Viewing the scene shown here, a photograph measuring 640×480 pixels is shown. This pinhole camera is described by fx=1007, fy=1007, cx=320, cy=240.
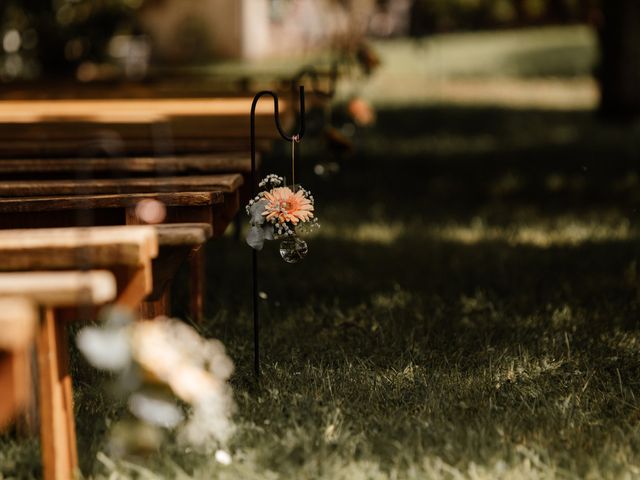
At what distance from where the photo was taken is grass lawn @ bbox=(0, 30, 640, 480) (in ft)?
9.63

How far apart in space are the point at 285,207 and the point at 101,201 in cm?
60

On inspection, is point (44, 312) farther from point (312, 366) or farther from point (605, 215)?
point (605, 215)

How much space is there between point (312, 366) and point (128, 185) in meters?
0.94

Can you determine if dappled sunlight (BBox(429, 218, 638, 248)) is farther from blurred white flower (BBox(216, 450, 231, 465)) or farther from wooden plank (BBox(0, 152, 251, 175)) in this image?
blurred white flower (BBox(216, 450, 231, 465))

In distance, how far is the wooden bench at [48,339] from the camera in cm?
229

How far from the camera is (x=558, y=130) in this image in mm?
11969

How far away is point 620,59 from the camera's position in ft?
39.1

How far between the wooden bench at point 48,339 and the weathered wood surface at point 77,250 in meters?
0.02

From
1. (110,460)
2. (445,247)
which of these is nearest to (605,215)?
(445,247)

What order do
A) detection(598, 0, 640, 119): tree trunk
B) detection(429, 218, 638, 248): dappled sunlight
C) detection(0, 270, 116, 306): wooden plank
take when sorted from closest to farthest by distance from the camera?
detection(0, 270, 116, 306): wooden plank, detection(429, 218, 638, 248): dappled sunlight, detection(598, 0, 640, 119): tree trunk

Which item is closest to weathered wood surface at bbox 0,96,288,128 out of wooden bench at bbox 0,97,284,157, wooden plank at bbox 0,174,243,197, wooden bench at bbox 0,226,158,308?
wooden bench at bbox 0,97,284,157

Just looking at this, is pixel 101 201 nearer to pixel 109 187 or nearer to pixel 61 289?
pixel 109 187

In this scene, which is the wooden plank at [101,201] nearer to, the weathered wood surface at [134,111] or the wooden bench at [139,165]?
the wooden bench at [139,165]

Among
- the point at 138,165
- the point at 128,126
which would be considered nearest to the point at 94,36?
the point at 128,126
